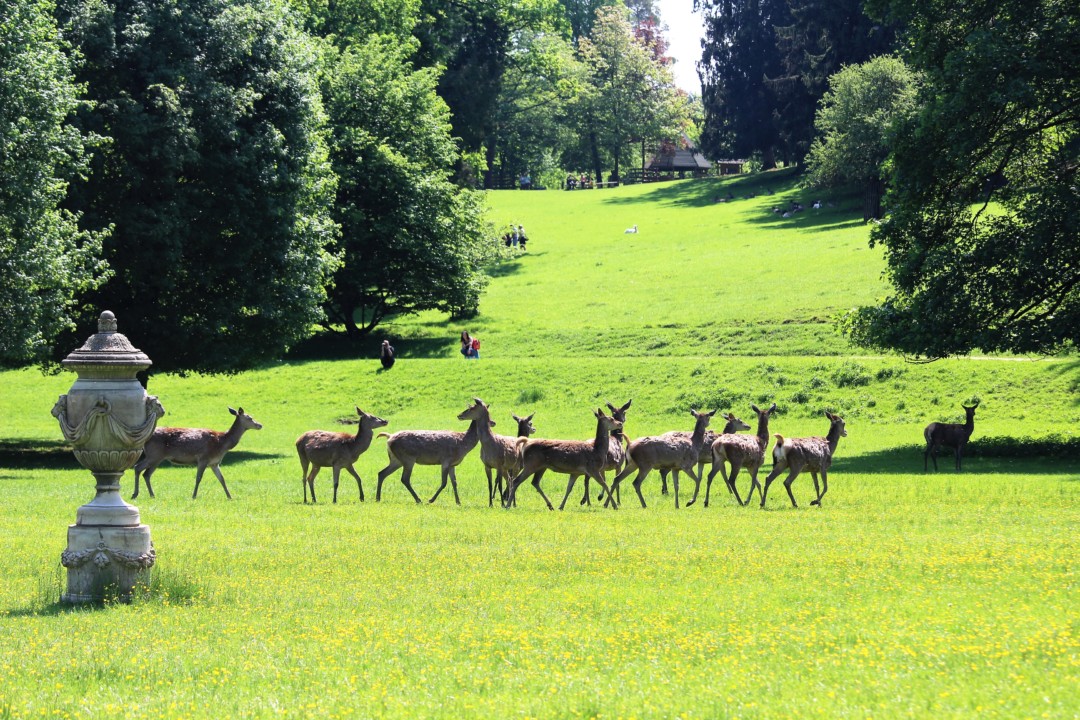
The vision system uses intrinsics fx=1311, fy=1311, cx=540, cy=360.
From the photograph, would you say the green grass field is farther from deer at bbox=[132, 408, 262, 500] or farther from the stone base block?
deer at bbox=[132, 408, 262, 500]

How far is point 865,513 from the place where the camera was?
856 inches

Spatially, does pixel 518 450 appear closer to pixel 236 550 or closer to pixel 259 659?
pixel 236 550

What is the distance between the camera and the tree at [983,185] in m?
31.1

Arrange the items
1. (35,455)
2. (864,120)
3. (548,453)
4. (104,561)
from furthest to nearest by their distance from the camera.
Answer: (864,120)
(35,455)
(548,453)
(104,561)

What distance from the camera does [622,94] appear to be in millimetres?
118750

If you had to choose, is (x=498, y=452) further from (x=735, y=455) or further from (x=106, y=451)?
(x=106, y=451)

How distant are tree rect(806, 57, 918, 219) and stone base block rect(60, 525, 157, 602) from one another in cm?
6399

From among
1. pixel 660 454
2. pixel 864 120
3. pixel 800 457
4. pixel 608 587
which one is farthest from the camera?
pixel 864 120

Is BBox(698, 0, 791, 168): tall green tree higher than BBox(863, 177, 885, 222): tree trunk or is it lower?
higher

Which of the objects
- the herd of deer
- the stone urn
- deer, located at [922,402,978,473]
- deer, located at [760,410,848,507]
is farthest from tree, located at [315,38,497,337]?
the stone urn

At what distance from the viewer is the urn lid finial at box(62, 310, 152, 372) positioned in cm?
1382

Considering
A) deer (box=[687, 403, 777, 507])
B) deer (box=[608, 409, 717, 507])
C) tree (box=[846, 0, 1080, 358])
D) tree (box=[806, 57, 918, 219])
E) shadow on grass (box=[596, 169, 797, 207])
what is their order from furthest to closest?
shadow on grass (box=[596, 169, 797, 207])
tree (box=[806, 57, 918, 219])
tree (box=[846, 0, 1080, 358])
deer (box=[687, 403, 777, 507])
deer (box=[608, 409, 717, 507])

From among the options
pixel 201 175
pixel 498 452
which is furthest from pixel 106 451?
pixel 201 175

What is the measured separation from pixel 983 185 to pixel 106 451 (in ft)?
86.1
